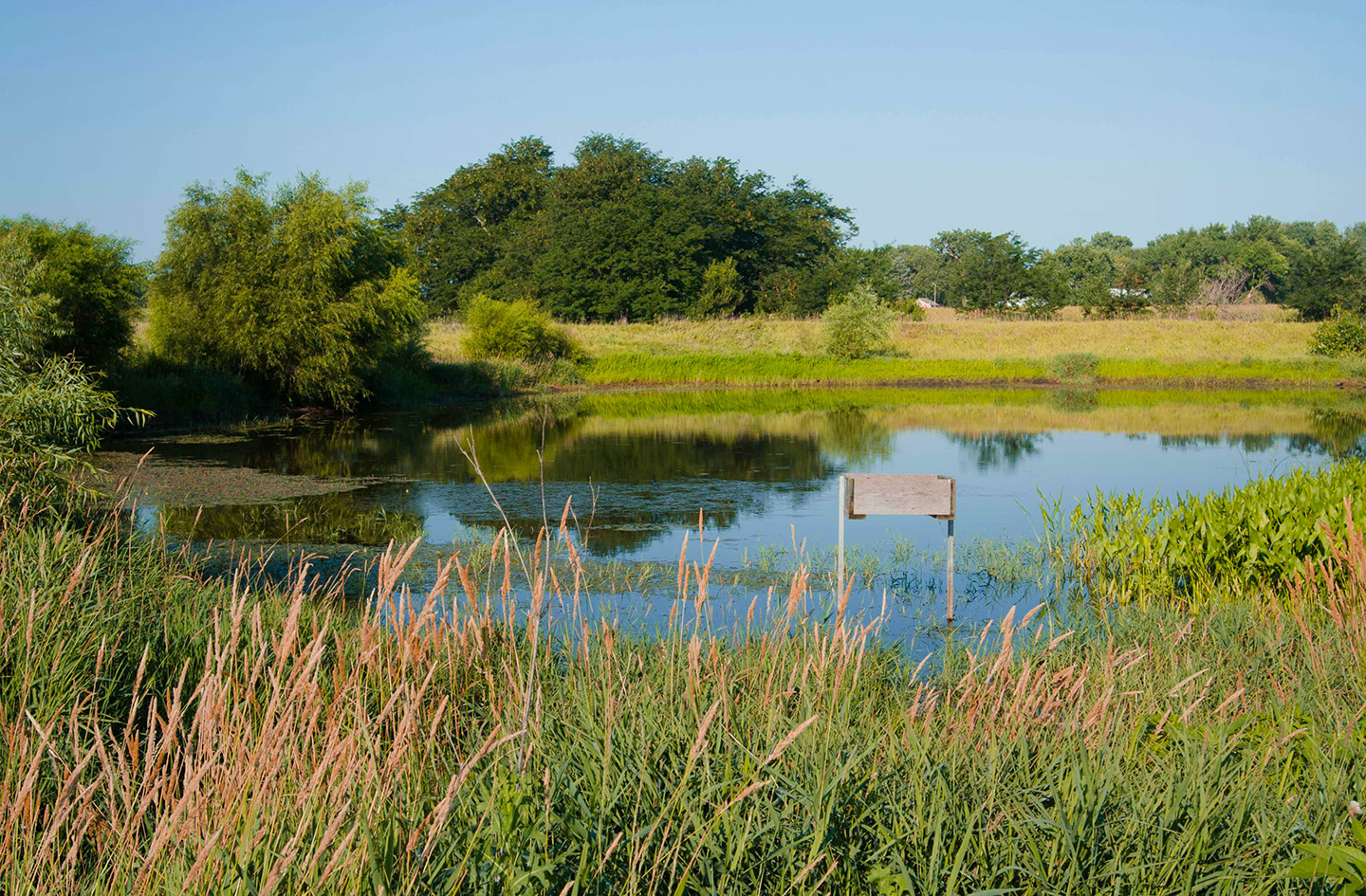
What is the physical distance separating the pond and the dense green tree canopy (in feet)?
83.0

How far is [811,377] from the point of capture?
38906mm

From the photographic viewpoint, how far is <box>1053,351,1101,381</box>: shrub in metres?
37.1

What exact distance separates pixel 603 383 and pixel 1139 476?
2566 cm

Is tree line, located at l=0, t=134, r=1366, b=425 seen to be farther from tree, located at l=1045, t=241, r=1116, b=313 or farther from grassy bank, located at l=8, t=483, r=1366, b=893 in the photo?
grassy bank, located at l=8, t=483, r=1366, b=893

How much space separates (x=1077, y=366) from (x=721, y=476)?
25.6 metres

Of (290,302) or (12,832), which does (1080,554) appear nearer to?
(12,832)

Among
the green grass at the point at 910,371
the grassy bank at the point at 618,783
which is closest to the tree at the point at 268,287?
the green grass at the point at 910,371

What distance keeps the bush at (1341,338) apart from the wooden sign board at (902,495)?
38463 millimetres

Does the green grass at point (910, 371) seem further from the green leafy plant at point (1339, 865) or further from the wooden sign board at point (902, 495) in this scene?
the green leafy plant at point (1339, 865)

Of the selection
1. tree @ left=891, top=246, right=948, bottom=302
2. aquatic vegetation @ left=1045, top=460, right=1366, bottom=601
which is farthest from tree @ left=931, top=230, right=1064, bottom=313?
aquatic vegetation @ left=1045, top=460, right=1366, bottom=601

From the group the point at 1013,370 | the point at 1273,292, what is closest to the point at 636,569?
the point at 1013,370

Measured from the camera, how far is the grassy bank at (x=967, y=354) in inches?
1464

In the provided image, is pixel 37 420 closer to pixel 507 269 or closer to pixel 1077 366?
pixel 1077 366

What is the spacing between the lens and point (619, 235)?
54812 mm
